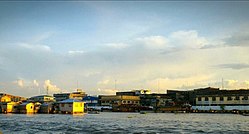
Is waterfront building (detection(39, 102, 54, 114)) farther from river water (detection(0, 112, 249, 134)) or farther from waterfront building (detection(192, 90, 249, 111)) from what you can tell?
waterfront building (detection(192, 90, 249, 111))

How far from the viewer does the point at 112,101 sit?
160 m

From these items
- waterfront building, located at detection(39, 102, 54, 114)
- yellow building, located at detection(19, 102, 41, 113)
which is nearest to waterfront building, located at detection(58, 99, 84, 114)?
waterfront building, located at detection(39, 102, 54, 114)

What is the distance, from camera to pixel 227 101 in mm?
117000

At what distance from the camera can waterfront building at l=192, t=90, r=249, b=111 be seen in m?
114

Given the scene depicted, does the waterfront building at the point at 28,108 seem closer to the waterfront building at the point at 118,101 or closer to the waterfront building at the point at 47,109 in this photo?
the waterfront building at the point at 47,109

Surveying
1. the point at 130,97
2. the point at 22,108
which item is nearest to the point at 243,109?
the point at 130,97

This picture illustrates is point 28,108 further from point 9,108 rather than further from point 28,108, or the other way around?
point 9,108

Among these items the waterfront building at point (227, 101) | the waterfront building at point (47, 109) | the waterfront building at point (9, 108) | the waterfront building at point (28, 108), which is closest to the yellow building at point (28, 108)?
the waterfront building at point (28, 108)

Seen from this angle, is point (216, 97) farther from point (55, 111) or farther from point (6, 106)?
point (6, 106)

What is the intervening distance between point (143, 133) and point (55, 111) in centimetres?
7650

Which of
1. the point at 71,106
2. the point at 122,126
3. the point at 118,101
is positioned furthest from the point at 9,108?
the point at 122,126

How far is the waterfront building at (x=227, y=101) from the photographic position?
114 meters

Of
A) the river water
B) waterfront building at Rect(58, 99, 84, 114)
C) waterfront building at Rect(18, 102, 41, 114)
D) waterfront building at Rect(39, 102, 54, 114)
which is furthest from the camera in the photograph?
waterfront building at Rect(39, 102, 54, 114)

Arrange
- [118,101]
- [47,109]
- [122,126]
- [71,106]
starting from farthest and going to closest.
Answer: [118,101], [47,109], [71,106], [122,126]
